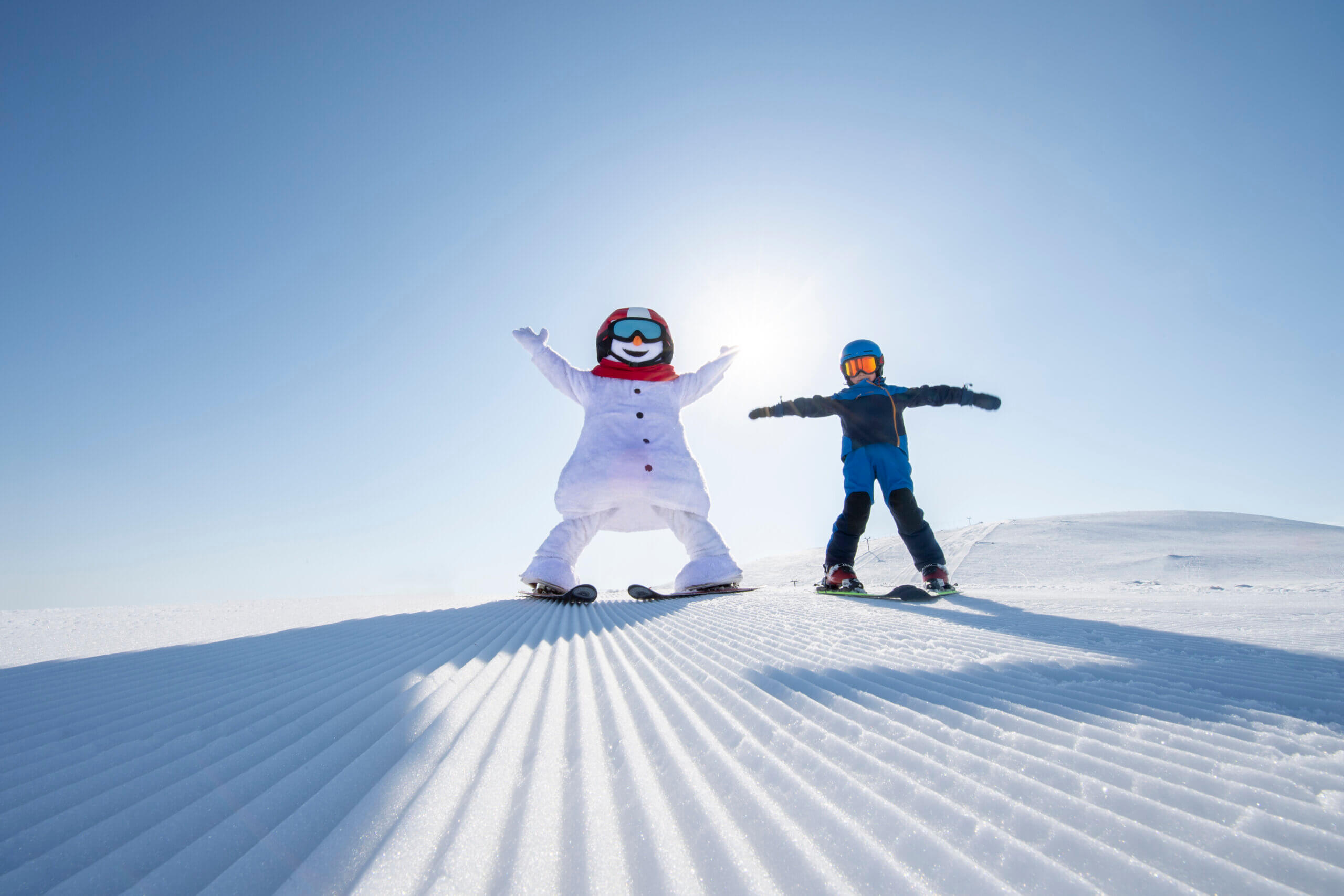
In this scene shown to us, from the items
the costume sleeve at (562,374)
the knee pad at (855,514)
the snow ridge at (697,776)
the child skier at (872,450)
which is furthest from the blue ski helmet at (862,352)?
the snow ridge at (697,776)

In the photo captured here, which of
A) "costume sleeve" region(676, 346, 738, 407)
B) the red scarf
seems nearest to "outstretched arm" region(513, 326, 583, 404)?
the red scarf

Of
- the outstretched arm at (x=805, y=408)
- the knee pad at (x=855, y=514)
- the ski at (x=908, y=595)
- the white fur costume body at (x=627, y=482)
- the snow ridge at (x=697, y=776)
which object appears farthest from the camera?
the outstretched arm at (x=805, y=408)

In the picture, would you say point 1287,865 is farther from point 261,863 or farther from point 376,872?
point 261,863

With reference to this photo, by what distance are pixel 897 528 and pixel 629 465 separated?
204 centimetres

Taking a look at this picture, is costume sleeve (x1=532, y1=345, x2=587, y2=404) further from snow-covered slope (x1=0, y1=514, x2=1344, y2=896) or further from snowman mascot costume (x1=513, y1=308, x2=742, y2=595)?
snow-covered slope (x1=0, y1=514, x2=1344, y2=896)

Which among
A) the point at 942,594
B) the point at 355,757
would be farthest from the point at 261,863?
the point at 942,594

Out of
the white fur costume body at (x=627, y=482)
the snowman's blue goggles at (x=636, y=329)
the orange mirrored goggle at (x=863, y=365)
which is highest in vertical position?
the snowman's blue goggles at (x=636, y=329)

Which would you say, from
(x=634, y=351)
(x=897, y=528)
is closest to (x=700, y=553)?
(x=897, y=528)

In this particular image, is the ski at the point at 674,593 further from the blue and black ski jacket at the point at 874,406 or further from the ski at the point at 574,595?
the blue and black ski jacket at the point at 874,406

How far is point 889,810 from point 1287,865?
0.36 meters

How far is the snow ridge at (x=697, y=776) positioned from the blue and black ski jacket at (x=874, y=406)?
107 inches

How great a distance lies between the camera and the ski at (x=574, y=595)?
12.0ft

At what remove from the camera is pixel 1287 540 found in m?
4.91

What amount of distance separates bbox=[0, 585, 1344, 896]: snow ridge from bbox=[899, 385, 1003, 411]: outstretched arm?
3.00 m
